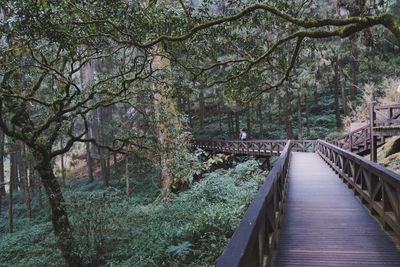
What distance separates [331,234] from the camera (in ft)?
18.4

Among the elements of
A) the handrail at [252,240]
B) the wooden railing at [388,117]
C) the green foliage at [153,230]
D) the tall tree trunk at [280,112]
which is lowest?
the green foliage at [153,230]

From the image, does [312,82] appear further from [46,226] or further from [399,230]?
[399,230]

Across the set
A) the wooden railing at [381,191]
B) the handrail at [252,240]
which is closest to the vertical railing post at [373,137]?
the wooden railing at [381,191]

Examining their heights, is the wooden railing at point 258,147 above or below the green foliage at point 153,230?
above

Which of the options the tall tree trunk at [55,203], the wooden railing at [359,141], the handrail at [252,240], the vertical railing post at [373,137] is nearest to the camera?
the handrail at [252,240]

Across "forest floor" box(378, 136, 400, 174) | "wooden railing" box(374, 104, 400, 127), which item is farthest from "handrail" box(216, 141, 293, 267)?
"wooden railing" box(374, 104, 400, 127)

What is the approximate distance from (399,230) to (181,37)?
462 cm

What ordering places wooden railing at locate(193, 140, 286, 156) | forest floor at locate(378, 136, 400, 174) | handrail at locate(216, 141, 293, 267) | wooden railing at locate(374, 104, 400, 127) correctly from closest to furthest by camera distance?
handrail at locate(216, 141, 293, 267)
forest floor at locate(378, 136, 400, 174)
wooden railing at locate(374, 104, 400, 127)
wooden railing at locate(193, 140, 286, 156)

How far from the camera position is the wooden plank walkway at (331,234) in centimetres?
455

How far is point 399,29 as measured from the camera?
5.64 meters

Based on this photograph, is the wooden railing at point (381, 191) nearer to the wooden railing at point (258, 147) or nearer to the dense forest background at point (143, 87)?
the dense forest background at point (143, 87)

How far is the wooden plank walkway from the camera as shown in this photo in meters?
4.55

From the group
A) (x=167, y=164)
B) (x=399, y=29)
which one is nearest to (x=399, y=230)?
(x=399, y=29)

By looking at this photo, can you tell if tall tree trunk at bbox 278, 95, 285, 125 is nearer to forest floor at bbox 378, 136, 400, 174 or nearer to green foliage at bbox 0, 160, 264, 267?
forest floor at bbox 378, 136, 400, 174
